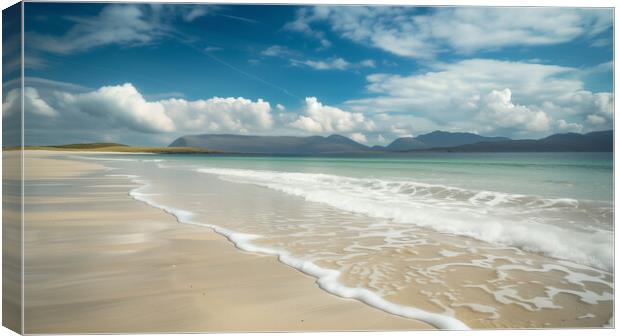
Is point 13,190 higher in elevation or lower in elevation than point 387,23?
lower

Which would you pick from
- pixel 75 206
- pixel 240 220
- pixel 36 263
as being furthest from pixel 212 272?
pixel 75 206

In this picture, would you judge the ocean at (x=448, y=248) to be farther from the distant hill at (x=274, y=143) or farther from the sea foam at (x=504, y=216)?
the distant hill at (x=274, y=143)

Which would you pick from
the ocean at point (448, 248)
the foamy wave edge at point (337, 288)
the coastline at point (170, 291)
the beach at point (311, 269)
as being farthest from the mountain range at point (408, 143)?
the coastline at point (170, 291)

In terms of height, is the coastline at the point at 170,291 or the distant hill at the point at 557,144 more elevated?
the distant hill at the point at 557,144

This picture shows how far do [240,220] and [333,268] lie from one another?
218 cm

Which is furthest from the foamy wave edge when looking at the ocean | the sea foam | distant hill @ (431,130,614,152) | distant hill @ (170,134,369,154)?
distant hill @ (431,130,614,152)

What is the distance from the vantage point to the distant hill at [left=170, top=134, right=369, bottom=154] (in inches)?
187

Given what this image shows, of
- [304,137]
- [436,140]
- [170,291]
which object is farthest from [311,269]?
[436,140]

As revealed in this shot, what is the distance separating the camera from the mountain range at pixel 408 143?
3596 millimetres

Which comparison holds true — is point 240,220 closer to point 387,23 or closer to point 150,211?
point 150,211

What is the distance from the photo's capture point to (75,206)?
19.7 ft

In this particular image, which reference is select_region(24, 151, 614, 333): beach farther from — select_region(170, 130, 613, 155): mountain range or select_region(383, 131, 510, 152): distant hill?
select_region(383, 131, 510, 152): distant hill

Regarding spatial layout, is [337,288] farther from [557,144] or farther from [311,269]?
[557,144]

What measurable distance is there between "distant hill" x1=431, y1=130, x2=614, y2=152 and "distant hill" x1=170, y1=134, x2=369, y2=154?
1112 millimetres
